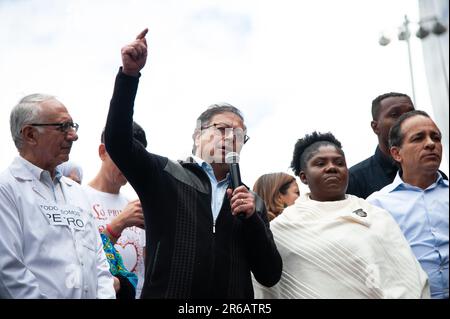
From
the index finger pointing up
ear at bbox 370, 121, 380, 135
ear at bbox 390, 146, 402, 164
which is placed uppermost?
ear at bbox 370, 121, 380, 135

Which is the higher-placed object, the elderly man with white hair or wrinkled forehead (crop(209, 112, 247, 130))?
wrinkled forehead (crop(209, 112, 247, 130))

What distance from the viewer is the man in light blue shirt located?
3932 mm

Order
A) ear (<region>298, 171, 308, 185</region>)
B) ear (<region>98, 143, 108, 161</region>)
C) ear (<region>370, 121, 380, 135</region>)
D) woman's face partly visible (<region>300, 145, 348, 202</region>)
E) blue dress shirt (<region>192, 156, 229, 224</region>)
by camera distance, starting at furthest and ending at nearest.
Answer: ear (<region>370, 121, 380, 135</region>) → ear (<region>98, 143, 108, 161</region>) → ear (<region>298, 171, 308, 185</region>) → woman's face partly visible (<region>300, 145, 348, 202</region>) → blue dress shirt (<region>192, 156, 229, 224</region>)

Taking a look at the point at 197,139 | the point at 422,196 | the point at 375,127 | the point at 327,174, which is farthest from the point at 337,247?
the point at 375,127

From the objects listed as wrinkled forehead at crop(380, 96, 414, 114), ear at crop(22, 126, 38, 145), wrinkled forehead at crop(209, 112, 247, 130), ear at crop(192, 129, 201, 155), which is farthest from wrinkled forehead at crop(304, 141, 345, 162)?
ear at crop(22, 126, 38, 145)

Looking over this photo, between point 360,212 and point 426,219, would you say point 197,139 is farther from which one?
point 426,219

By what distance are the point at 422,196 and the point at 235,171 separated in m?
1.41

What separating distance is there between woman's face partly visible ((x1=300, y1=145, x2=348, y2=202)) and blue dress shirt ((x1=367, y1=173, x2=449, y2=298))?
0.36m

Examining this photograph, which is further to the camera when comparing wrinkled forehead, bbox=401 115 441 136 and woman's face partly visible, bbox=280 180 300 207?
woman's face partly visible, bbox=280 180 300 207

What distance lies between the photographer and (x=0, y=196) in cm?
349

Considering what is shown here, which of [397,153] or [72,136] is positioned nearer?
[72,136]

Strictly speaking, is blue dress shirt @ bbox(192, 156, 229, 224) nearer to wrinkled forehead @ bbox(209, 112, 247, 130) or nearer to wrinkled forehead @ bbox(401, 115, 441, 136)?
wrinkled forehead @ bbox(209, 112, 247, 130)

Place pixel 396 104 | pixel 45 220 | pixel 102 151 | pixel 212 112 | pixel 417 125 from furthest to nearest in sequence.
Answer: pixel 396 104 → pixel 102 151 → pixel 417 125 → pixel 212 112 → pixel 45 220

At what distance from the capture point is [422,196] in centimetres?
424
